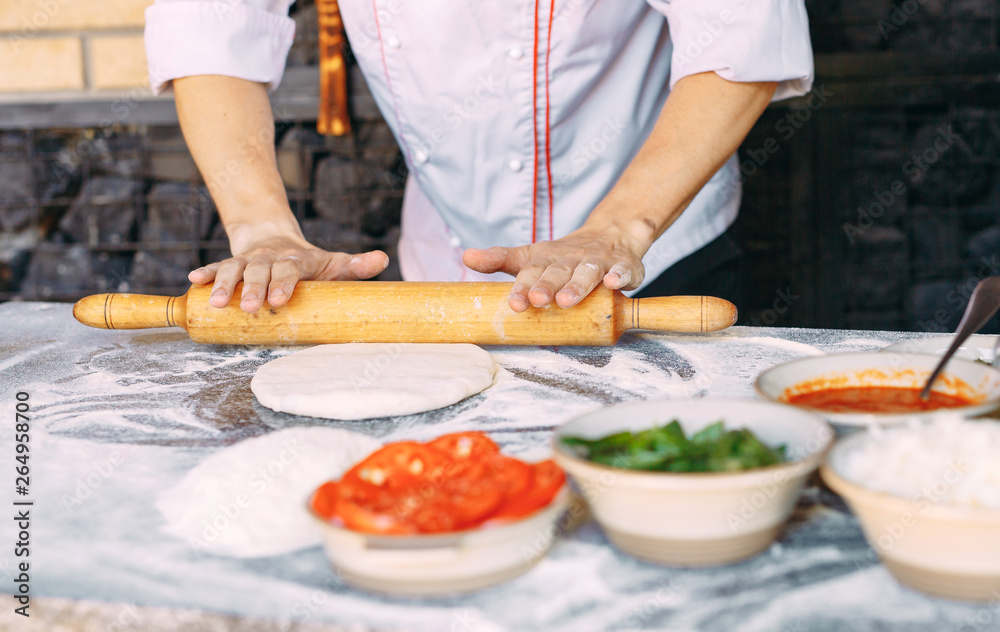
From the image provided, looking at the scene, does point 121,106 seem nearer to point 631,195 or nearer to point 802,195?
point 631,195

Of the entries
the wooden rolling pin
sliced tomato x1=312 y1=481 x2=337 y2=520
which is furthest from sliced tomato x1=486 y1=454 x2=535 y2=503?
the wooden rolling pin

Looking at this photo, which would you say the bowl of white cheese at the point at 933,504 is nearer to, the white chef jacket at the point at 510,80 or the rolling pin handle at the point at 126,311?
the white chef jacket at the point at 510,80

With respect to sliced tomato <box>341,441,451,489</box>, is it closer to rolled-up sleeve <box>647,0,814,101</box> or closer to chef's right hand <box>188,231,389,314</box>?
chef's right hand <box>188,231,389,314</box>

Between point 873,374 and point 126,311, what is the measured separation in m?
1.30

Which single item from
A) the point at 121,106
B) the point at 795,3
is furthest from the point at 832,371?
the point at 121,106

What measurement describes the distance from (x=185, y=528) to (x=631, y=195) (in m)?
1.01

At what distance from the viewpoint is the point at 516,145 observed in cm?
180

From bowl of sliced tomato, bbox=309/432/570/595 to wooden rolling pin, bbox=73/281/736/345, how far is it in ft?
2.13

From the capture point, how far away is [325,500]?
0.74 m

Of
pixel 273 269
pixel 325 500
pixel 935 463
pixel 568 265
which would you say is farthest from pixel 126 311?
pixel 935 463

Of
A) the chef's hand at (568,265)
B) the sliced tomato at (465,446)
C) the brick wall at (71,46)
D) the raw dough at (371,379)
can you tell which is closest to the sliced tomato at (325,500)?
the sliced tomato at (465,446)

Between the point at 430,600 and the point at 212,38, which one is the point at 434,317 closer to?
the point at 430,600

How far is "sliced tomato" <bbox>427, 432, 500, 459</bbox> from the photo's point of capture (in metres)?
0.80

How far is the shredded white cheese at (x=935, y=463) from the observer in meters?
0.65
